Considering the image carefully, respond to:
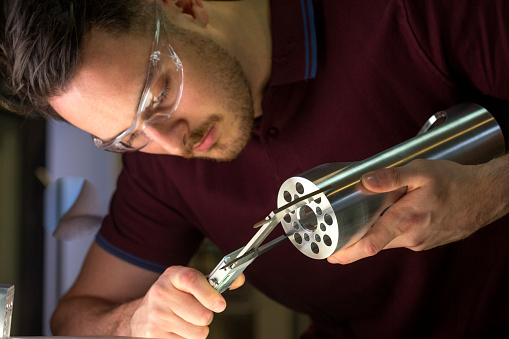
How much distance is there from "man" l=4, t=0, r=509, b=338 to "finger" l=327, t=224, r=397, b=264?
3cm

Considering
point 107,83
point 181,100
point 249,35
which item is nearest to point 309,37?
point 249,35

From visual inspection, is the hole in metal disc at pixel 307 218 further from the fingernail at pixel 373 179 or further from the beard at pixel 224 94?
the beard at pixel 224 94

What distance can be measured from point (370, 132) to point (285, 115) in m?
0.15

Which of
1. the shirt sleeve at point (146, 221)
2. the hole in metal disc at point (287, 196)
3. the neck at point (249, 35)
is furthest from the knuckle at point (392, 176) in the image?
the shirt sleeve at point (146, 221)

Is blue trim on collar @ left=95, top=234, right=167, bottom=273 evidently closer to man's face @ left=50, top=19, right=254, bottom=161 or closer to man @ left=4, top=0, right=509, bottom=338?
man @ left=4, top=0, right=509, bottom=338

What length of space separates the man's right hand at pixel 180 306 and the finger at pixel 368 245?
173 millimetres

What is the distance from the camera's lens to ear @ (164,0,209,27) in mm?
990

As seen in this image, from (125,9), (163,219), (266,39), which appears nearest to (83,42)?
(125,9)

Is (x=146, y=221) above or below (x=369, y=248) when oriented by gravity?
below

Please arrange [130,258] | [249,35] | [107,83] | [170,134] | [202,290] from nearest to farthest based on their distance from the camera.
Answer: [202,290], [107,83], [170,134], [249,35], [130,258]

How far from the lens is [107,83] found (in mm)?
834

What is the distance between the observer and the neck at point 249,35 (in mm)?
1021

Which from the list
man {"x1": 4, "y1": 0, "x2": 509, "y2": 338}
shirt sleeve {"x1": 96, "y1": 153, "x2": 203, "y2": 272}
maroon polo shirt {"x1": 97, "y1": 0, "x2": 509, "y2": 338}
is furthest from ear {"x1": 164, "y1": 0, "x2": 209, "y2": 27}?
shirt sleeve {"x1": 96, "y1": 153, "x2": 203, "y2": 272}

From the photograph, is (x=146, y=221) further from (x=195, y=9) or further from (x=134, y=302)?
(x=195, y=9)
